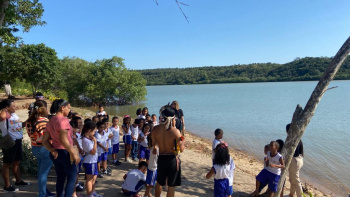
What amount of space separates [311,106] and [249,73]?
11838cm

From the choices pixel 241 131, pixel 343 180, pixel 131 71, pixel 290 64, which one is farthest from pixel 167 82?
pixel 343 180

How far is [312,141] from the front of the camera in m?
13.4

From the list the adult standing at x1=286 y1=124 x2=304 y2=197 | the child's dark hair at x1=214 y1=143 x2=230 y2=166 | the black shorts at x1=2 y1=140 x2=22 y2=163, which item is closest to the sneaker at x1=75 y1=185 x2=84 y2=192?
the black shorts at x1=2 y1=140 x2=22 y2=163

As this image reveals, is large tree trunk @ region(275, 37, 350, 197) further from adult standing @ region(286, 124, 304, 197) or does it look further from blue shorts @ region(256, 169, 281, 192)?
adult standing @ region(286, 124, 304, 197)

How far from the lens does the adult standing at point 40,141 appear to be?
147 inches

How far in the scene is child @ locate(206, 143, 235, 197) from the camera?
3.87 meters

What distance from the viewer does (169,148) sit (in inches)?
146

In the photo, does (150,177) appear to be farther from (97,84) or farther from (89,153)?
(97,84)

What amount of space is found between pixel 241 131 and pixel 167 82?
109 metres

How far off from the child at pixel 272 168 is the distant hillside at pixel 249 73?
90.5 meters

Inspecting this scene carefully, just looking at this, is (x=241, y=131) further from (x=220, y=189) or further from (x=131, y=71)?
(x=131, y=71)

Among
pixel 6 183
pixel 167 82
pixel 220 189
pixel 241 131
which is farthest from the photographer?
pixel 167 82

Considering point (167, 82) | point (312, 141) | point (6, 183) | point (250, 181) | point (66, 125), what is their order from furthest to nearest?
point (167, 82), point (312, 141), point (250, 181), point (6, 183), point (66, 125)

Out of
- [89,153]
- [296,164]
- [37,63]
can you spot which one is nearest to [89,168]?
[89,153]
